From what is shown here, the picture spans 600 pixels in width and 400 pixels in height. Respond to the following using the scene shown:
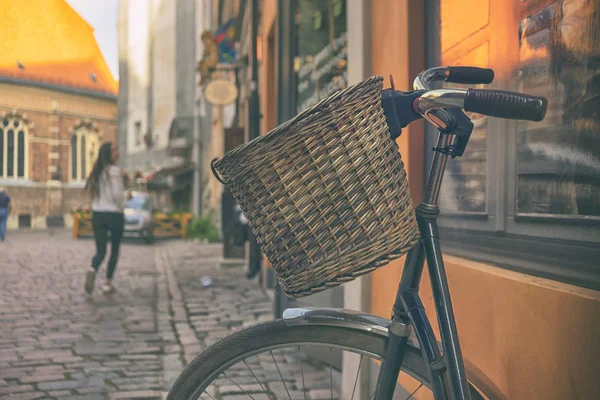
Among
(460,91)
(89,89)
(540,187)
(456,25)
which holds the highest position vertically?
(89,89)

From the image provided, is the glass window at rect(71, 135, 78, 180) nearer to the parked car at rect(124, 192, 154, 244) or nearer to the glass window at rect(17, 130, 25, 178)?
the glass window at rect(17, 130, 25, 178)

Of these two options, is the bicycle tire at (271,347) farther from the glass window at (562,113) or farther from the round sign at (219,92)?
the round sign at (219,92)

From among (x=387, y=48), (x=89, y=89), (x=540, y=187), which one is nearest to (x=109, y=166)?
(x=387, y=48)

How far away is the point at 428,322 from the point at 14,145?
1486 inches

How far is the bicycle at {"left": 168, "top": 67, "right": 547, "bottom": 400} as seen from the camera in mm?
1587

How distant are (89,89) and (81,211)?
719 inches

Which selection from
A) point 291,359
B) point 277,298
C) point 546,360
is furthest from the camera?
point 277,298

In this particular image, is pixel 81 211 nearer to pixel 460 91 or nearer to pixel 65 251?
pixel 65 251

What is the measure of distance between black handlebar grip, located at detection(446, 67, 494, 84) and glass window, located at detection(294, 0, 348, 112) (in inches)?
155

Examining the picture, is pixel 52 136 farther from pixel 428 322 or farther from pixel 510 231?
pixel 428 322

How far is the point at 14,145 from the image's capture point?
3597 cm

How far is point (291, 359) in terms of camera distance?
480cm

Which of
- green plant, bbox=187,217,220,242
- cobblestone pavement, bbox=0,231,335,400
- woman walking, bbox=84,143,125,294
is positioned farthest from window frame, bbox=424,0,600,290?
green plant, bbox=187,217,220,242

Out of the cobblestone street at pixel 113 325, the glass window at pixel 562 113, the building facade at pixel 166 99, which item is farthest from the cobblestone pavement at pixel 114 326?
the building facade at pixel 166 99
